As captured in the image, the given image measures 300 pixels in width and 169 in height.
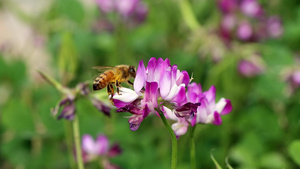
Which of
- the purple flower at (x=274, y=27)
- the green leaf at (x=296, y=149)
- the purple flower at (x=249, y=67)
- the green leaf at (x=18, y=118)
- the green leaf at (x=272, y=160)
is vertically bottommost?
the green leaf at (x=272, y=160)

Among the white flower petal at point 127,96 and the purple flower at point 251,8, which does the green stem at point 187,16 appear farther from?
the white flower petal at point 127,96

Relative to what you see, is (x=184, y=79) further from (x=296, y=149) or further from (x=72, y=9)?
(x=72, y=9)

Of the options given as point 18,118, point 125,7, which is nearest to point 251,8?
point 125,7

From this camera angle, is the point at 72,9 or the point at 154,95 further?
the point at 72,9

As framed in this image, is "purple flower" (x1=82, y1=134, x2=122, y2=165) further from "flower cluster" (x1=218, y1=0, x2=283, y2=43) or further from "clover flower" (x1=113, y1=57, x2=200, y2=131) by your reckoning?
"flower cluster" (x1=218, y1=0, x2=283, y2=43)

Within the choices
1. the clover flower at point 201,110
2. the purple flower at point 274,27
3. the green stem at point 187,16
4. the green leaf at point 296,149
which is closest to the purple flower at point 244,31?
the purple flower at point 274,27

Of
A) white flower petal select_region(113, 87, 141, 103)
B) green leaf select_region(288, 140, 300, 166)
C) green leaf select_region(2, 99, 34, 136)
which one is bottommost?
green leaf select_region(2, 99, 34, 136)

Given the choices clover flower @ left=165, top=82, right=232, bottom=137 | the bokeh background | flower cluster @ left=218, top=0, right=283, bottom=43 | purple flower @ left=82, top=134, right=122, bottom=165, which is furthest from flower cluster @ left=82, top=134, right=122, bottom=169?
flower cluster @ left=218, top=0, right=283, bottom=43
